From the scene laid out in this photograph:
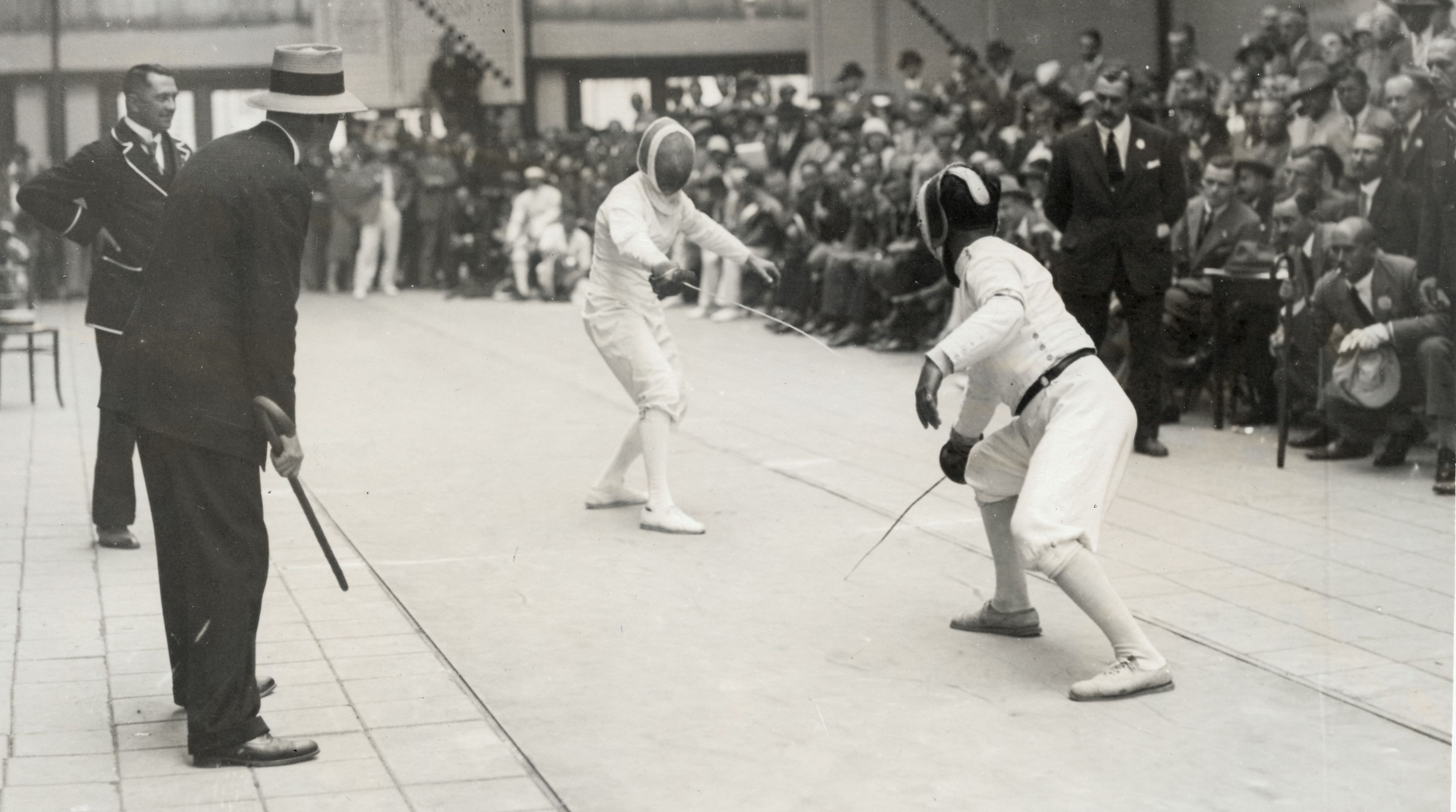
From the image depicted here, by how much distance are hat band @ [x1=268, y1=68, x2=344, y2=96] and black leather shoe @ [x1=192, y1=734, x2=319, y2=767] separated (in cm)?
166

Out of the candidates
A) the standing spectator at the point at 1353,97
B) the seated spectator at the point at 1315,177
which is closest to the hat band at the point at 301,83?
the seated spectator at the point at 1315,177

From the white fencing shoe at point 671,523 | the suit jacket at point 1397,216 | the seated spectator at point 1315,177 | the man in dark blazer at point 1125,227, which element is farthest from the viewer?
the seated spectator at point 1315,177

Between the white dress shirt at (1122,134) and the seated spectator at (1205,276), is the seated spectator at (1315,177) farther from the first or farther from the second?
the white dress shirt at (1122,134)

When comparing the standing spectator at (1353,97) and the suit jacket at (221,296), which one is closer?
the suit jacket at (221,296)

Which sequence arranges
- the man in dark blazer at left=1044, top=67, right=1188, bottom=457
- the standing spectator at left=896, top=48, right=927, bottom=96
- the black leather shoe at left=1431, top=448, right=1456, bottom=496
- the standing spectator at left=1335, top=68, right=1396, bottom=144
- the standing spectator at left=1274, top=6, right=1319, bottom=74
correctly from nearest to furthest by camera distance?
the black leather shoe at left=1431, top=448, right=1456, bottom=496 < the man in dark blazer at left=1044, top=67, right=1188, bottom=457 < the standing spectator at left=1335, top=68, right=1396, bottom=144 < the standing spectator at left=1274, top=6, right=1319, bottom=74 < the standing spectator at left=896, top=48, right=927, bottom=96

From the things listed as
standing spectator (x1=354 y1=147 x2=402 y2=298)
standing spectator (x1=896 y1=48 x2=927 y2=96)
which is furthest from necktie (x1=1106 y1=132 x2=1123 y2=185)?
standing spectator (x1=354 y1=147 x2=402 y2=298)

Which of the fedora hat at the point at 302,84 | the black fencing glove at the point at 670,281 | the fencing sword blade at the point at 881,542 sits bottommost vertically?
the fencing sword blade at the point at 881,542

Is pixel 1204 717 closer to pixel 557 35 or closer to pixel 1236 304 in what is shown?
pixel 1236 304

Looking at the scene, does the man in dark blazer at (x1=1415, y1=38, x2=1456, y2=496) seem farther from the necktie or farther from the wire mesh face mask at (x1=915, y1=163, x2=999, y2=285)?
the wire mesh face mask at (x1=915, y1=163, x2=999, y2=285)

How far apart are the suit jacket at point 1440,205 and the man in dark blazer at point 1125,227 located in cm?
121

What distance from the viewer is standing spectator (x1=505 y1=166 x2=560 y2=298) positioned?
1798cm

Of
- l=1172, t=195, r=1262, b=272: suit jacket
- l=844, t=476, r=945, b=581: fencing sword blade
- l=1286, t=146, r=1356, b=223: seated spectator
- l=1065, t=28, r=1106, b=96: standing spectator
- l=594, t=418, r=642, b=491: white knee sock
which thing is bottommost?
l=844, t=476, r=945, b=581: fencing sword blade

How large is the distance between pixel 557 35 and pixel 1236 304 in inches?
167

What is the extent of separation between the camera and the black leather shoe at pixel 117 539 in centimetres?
693
